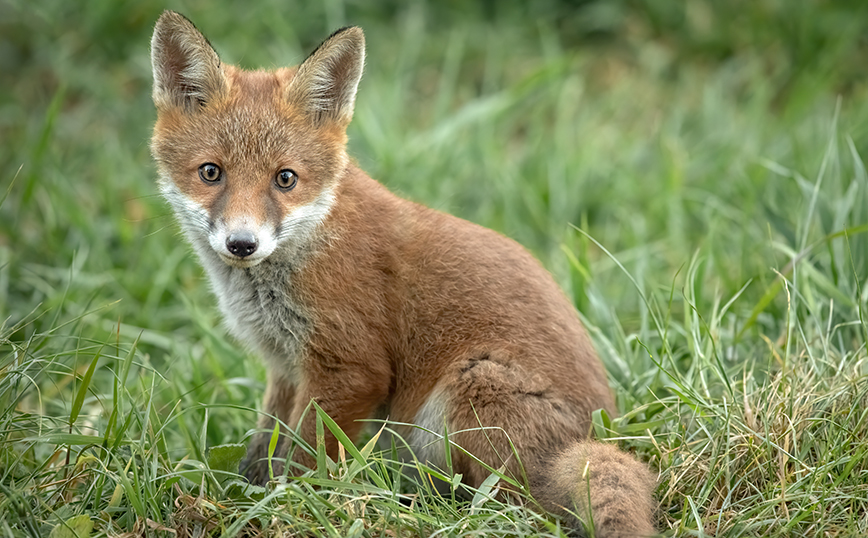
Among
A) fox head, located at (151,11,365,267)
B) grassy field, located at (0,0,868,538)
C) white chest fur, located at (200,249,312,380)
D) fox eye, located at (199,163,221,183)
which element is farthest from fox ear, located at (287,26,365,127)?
grassy field, located at (0,0,868,538)

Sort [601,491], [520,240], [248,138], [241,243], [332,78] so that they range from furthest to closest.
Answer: [520,240], [332,78], [248,138], [241,243], [601,491]

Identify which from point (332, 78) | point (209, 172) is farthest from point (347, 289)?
point (332, 78)

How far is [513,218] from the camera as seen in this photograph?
6.96 meters

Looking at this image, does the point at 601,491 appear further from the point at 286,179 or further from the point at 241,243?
the point at 286,179

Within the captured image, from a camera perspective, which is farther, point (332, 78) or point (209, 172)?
point (332, 78)

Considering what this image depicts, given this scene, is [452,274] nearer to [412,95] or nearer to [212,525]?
A: [212,525]

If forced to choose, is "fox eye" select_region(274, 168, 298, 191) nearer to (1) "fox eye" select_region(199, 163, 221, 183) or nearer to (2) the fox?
(2) the fox

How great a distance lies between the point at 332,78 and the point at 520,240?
10.0 feet

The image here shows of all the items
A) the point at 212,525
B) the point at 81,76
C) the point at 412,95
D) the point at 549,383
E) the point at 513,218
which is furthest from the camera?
the point at 412,95

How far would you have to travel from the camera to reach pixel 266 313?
161 inches

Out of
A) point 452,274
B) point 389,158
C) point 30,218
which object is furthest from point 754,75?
point 30,218

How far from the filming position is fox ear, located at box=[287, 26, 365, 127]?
13.4ft

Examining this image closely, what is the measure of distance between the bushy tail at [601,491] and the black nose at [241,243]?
1822mm

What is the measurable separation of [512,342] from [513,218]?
310 cm
